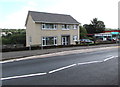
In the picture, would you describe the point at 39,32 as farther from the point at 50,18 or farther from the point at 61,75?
the point at 61,75

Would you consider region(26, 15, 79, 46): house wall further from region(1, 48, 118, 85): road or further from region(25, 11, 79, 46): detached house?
region(1, 48, 118, 85): road

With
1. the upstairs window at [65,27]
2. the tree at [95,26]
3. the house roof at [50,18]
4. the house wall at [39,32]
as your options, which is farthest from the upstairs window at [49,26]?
the tree at [95,26]

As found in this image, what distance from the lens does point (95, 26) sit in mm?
95625

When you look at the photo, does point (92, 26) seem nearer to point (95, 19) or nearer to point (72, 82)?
point (95, 19)

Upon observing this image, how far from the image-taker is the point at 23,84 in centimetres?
580

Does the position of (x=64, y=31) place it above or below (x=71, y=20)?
below

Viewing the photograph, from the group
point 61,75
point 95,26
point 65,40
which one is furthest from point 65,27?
point 95,26

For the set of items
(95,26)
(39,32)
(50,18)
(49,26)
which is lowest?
(39,32)

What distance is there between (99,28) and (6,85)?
91.6 m

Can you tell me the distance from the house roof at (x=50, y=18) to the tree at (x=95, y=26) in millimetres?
53524

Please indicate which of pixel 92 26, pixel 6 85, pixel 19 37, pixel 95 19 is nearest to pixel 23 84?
pixel 6 85

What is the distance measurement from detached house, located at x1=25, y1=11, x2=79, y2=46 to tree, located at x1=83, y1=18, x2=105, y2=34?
178 ft

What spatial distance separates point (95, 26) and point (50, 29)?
6569 cm

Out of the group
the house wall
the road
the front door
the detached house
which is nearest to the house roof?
the detached house
